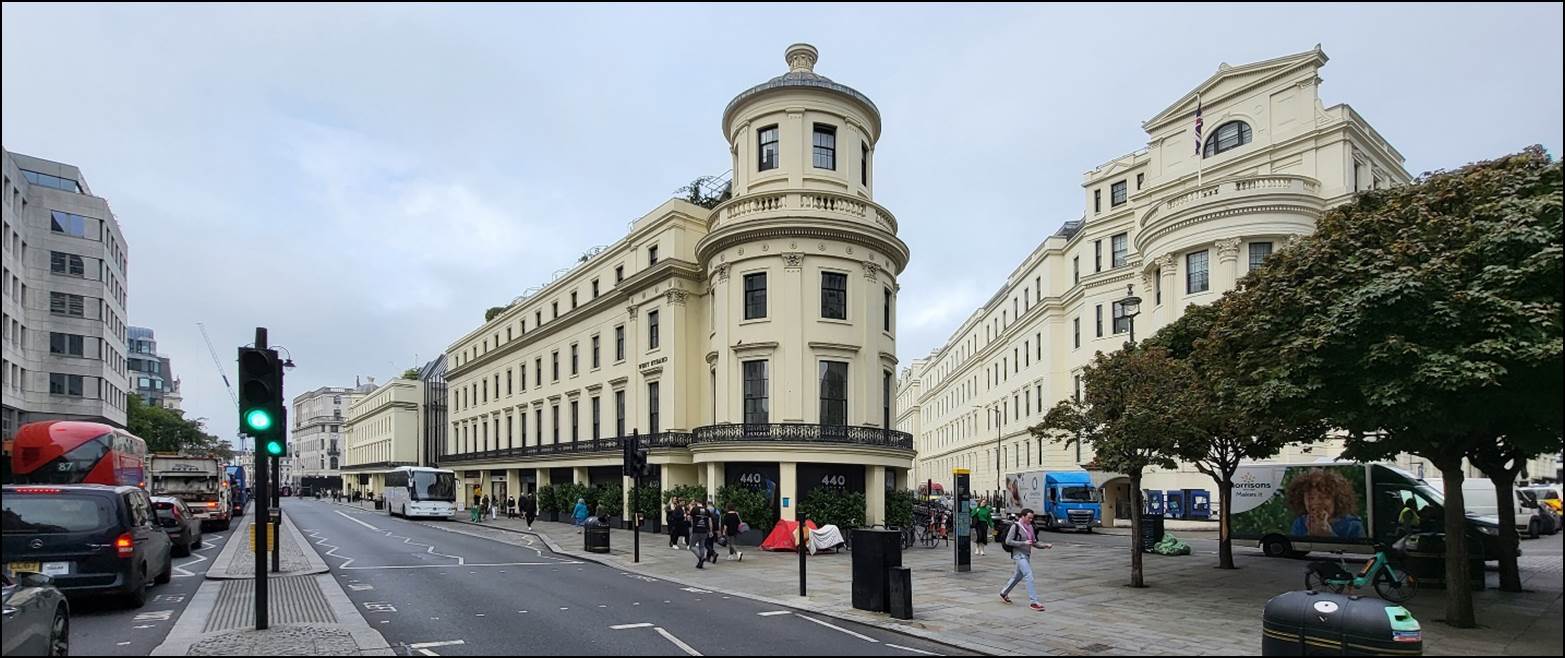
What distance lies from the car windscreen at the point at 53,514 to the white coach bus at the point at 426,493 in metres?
37.1

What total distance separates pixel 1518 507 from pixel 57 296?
7763 centimetres

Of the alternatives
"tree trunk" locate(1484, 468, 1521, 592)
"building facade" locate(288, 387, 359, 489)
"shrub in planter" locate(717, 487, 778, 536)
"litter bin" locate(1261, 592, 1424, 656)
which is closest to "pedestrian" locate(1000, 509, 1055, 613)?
"litter bin" locate(1261, 592, 1424, 656)

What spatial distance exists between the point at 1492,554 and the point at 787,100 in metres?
23.2

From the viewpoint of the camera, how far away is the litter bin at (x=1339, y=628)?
1011 centimetres

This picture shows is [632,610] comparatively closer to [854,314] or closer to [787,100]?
[854,314]

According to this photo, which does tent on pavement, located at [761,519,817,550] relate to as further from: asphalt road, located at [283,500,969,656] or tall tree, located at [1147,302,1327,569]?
tall tree, located at [1147,302,1327,569]

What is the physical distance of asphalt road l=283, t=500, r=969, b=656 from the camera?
11586mm

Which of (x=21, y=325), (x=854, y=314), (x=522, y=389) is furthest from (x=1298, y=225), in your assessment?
(x=21, y=325)

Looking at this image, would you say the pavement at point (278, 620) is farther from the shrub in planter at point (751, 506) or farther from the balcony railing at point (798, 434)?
the balcony railing at point (798, 434)

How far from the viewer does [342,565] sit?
21953 millimetres

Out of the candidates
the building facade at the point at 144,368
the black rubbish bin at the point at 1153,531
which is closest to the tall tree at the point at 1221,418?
the black rubbish bin at the point at 1153,531

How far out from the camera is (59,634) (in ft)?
32.0

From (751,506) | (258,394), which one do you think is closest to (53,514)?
(258,394)

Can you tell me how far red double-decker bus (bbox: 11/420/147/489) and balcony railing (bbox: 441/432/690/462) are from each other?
1511 cm
